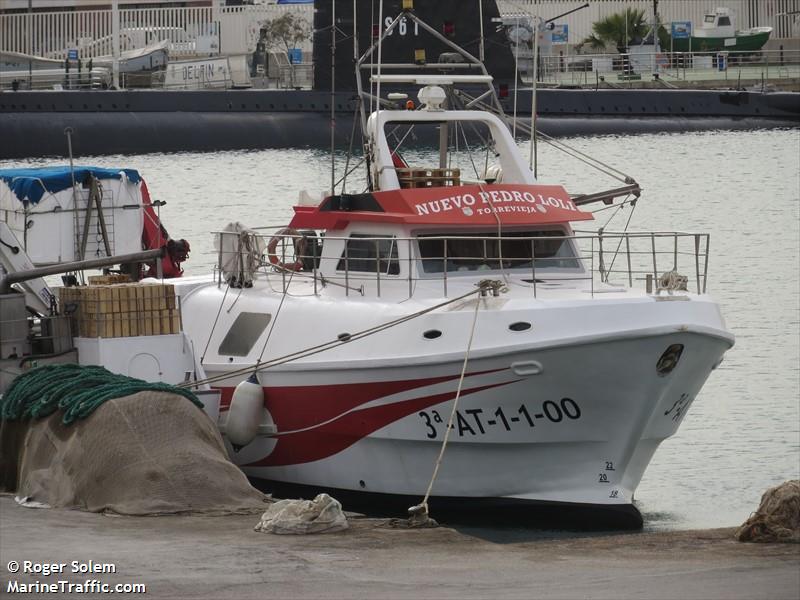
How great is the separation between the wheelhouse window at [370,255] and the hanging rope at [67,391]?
92.2 inches

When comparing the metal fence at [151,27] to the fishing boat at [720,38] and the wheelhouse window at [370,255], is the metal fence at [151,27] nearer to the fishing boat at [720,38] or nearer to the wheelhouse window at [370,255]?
the fishing boat at [720,38]

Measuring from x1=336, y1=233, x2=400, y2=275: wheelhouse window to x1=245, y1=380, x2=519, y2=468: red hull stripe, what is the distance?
1.45m

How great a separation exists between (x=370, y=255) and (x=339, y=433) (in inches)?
76.2

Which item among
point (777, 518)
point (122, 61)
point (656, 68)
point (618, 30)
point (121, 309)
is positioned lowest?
point (777, 518)

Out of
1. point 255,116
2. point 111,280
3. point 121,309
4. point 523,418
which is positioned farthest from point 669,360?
point 255,116

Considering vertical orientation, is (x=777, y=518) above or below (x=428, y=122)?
below

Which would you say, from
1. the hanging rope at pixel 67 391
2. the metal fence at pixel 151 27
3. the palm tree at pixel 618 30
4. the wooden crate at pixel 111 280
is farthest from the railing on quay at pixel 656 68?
the hanging rope at pixel 67 391

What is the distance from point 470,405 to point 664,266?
19003 mm

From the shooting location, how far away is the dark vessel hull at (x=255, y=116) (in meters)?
65.6

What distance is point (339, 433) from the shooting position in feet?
53.4

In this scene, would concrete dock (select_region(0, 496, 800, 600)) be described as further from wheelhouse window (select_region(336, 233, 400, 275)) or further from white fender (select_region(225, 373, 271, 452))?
wheelhouse window (select_region(336, 233, 400, 275))

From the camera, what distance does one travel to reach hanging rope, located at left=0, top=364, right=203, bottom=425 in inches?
586

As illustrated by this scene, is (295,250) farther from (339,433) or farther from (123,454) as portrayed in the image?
(123,454)

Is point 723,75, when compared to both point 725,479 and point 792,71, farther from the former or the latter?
point 725,479
